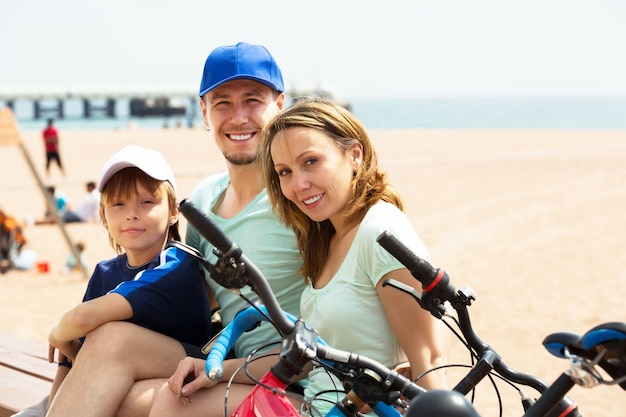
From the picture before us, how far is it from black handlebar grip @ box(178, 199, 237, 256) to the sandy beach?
496 cm

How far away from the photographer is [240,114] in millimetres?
3240

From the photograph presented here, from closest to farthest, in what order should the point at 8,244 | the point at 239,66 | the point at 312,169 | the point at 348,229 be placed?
1. the point at 312,169
2. the point at 348,229
3. the point at 239,66
4. the point at 8,244

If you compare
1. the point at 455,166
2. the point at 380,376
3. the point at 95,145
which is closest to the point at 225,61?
the point at 380,376

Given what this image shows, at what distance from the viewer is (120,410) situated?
261 cm

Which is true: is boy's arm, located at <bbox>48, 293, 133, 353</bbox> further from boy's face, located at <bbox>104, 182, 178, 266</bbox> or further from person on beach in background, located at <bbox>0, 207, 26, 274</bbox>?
person on beach in background, located at <bbox>0, 207, 26, 274</bbox>

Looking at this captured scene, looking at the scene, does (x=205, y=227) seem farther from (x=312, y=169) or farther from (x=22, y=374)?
(x=22, y=374)

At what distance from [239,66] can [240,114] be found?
190mm

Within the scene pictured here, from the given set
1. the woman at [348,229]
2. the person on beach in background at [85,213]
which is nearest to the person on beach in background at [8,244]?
the person on beach in background at [85,213]

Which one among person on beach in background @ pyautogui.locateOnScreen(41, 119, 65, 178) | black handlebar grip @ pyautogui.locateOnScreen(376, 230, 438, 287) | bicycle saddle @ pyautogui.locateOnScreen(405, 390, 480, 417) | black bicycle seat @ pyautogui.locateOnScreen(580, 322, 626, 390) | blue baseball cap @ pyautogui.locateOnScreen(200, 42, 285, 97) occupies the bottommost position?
person on beach in background @ pyautogui.locateOnScreen(41, 119, 65, 178)

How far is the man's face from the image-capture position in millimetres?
3236

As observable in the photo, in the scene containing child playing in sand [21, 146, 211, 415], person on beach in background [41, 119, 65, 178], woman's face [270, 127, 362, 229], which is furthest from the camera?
person on beach in background [41, 119, 65, 178]

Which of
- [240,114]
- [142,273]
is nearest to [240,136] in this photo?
[240,114]

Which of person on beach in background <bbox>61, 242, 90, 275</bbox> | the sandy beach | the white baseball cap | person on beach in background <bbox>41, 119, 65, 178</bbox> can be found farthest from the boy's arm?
person on beach in background <bbox>41, 119, 65, 178</bbox>

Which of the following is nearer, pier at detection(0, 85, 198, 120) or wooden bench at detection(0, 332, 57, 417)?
wooden bench at detection(0, 332, 57, 417)
